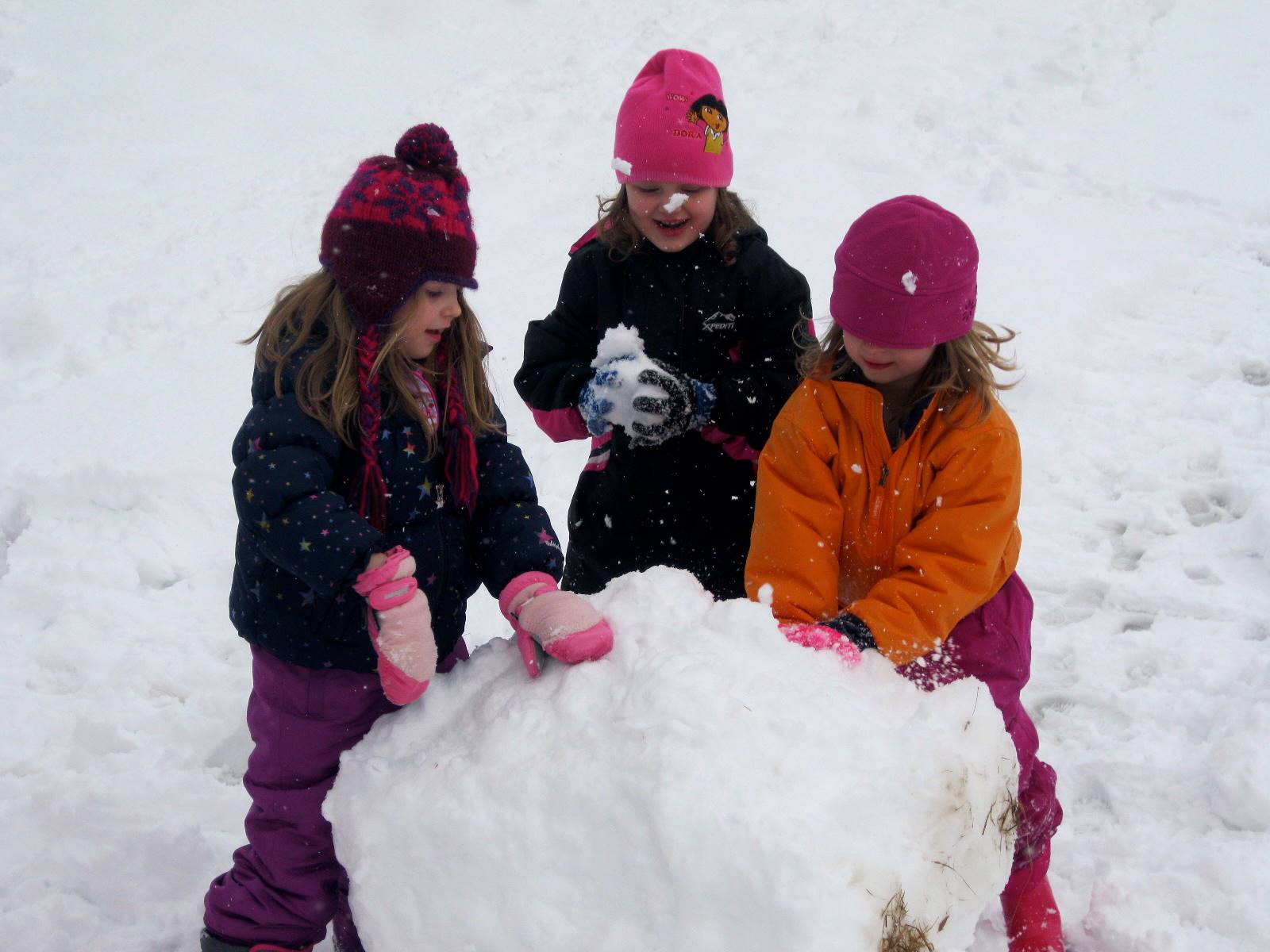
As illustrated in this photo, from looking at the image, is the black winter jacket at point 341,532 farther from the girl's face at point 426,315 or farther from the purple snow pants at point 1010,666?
the purple snow pants at point 1010,666

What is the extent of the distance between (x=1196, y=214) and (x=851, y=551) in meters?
5.97

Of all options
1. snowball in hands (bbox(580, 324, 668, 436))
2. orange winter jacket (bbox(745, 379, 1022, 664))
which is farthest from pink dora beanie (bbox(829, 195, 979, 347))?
snowball in hands (bbox(580, 324, 668, 436))

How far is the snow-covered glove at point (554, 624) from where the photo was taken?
1.99 metres

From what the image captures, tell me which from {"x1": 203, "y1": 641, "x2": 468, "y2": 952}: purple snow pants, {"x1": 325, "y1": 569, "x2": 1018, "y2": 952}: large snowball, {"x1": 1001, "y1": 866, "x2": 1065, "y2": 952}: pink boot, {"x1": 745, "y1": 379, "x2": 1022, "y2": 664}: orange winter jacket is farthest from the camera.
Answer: {"x1": 1001, "y1": 866, "x2": 1065, "y2": 952}: pink boot

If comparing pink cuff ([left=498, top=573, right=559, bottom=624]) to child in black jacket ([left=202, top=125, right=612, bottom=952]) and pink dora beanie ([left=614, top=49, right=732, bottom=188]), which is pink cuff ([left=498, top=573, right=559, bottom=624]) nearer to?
child in black jacket ([left=202, top=125, right=612, bottom=952])

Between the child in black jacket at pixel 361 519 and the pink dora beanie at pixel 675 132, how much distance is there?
1.86 ft

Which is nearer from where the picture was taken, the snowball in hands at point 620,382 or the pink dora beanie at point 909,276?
the pink dora beanie at point 909,276

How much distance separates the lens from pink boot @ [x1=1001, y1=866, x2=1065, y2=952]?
255cm

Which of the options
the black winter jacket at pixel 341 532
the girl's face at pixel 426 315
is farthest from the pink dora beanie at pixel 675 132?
the black winter jacket at pixel 341 532

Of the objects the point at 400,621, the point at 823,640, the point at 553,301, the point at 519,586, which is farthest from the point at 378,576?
the point at 553,301

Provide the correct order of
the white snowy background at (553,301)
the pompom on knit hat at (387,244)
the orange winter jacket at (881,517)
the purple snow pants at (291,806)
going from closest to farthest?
the pompom on knit hat at (387,244), the orange winter jacket at (881,517), the purple snow pants at (291,806), the white snowy background at (553,301)

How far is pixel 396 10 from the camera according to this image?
34.7ft

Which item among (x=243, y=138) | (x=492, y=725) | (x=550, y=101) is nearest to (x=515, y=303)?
(x=550, y=101)

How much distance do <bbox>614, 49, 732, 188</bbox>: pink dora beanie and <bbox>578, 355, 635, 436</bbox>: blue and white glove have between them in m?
0.49
